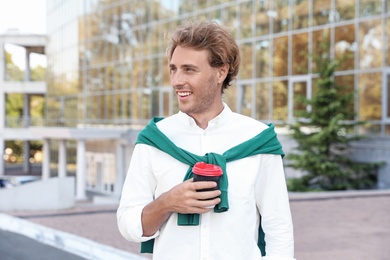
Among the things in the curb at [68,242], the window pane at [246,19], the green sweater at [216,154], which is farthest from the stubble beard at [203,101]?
the window pane at [246,19]

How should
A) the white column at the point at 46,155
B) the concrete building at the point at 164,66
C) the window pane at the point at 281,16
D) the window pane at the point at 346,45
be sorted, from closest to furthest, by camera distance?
the concrete building at the point at 164,66 < the window pane at the point at 346,45 < the window pane at the point at 281,16 < the white column at the point at 46,155

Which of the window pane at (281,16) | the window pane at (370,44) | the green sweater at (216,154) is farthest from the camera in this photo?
the window pane at (281,16)

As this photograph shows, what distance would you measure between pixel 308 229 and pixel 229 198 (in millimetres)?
7861

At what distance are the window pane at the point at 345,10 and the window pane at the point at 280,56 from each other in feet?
8.85

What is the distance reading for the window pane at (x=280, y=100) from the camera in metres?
21.9

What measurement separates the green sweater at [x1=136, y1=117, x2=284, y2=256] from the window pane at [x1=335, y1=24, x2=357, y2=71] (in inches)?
684

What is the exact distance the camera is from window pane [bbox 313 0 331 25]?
2045 centimetres

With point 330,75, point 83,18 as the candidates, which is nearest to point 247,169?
point 330,75

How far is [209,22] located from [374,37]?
57.0ft

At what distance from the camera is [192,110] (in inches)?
90.0

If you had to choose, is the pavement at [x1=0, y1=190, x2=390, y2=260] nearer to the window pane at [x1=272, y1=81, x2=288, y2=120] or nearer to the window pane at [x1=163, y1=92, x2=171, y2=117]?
the window pane at [x1=272, y1=81, x2=288, y2=120]

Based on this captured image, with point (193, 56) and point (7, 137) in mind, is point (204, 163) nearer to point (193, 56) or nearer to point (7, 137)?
point (193, 56)

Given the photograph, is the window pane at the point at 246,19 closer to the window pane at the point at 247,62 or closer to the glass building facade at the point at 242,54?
the glass building facade at the point at 242,54

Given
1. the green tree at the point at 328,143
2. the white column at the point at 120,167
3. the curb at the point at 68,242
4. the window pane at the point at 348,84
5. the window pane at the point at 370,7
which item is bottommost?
the white column at the point at 120,167
